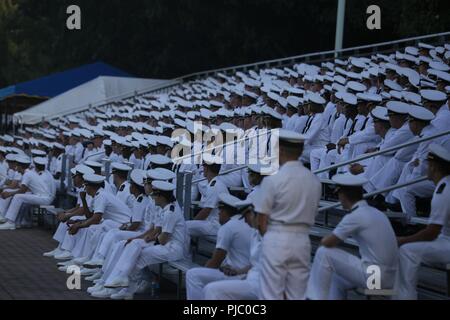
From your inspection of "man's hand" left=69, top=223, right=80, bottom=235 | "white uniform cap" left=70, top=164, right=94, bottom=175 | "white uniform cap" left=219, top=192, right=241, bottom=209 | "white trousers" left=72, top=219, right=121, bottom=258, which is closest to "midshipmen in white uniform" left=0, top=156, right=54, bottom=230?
"white uniform cap" left=70, top=164, right=94, bottom=175

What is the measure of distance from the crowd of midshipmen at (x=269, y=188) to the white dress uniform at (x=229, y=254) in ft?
0.04

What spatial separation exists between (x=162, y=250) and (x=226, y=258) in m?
1.84

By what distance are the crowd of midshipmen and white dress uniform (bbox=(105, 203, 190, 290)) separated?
16mm

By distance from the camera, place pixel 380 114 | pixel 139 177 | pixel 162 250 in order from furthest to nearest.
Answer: pixel 139 177
pixel 380 114
pixel 162 250

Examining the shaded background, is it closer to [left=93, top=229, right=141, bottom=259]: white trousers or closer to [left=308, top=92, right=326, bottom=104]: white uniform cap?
[left=308, top=92, right=326, bottom=104]: white uniform cap

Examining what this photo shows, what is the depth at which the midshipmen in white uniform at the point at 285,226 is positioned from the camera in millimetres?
8305

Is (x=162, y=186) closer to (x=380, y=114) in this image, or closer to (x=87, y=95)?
(x=380, y=114)

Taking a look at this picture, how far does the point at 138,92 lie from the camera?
128ft

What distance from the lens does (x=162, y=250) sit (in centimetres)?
1212

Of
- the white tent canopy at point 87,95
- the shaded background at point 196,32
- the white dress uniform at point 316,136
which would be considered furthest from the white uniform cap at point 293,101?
the white tent canopy at point 87,95

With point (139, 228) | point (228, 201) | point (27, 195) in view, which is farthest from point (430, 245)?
point (27, 195)

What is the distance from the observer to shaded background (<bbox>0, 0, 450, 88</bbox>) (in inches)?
1496

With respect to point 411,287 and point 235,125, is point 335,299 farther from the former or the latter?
point 235,125
